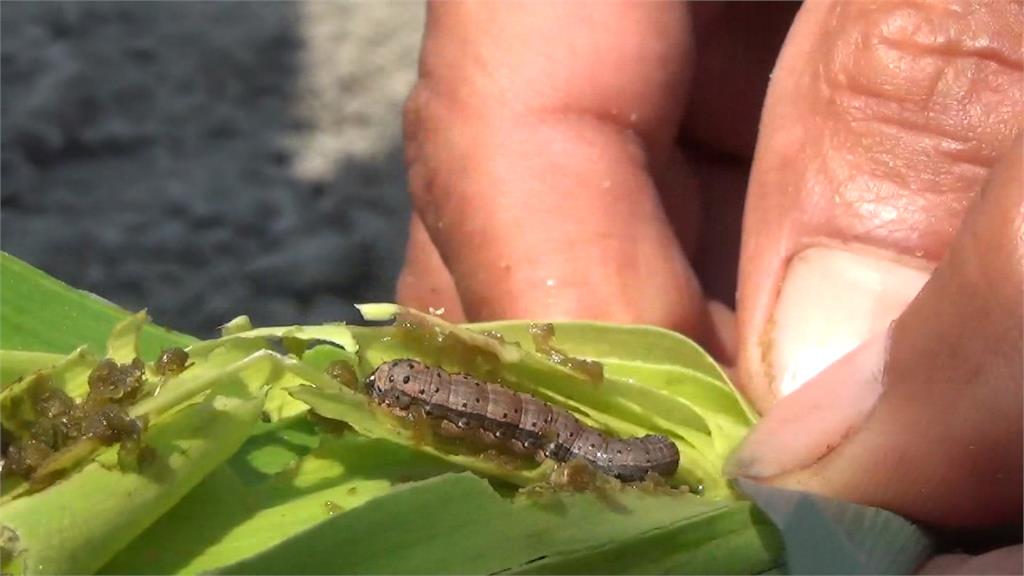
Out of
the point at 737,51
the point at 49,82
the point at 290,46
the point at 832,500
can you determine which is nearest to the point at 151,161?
the point at 49,82

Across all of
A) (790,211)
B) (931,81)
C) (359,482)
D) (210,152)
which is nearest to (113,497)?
(359,482)

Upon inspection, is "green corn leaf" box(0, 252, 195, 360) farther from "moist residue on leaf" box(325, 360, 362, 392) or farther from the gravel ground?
the gravel ground

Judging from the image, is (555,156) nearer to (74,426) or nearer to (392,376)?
(392,376)

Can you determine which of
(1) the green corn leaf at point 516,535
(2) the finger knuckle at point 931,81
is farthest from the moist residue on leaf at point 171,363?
(2) the finger knuckle at point 931,81

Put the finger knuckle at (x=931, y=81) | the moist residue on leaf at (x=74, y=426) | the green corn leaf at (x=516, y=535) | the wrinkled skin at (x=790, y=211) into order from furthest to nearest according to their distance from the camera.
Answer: the finger knuckle at (x=931, y=81) < the wrinkled skin at (x=790, y=211) < the moist residue on leaf at (x=74, y=426) < the green corn leaf at (x=516, y=535)

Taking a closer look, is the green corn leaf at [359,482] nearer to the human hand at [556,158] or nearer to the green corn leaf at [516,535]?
the green corn leaf at [516,535]

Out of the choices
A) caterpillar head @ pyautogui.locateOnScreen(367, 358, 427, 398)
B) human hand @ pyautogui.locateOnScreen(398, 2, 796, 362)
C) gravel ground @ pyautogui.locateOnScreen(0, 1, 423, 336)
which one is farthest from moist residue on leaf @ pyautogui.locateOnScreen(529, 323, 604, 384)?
gravel ground @ pyautogui.locateOnScreen(0, 1, 423, 336)
